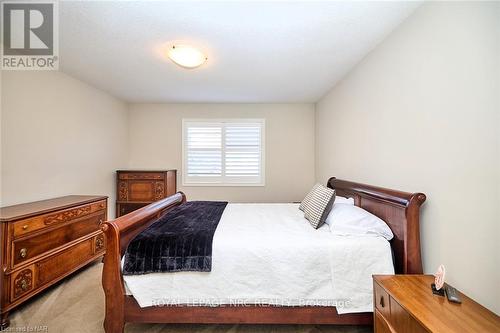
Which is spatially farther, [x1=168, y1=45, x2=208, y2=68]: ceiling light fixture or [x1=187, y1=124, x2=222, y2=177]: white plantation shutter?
[x1=187, y1=124, x2=222, y2=177]: white plantation shutter

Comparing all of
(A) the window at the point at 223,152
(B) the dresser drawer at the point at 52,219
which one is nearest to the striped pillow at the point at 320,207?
(A) the window at the point at 223,152

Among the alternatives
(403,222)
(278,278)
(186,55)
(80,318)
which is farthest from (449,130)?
(80,318)

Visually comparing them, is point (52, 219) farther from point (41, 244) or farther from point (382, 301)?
point (382, 301)

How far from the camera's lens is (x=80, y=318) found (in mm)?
1917

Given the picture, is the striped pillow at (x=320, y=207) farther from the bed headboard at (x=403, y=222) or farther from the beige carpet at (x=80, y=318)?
the beige carpet at (x=80, y=318)

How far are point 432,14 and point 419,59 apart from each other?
283 mm

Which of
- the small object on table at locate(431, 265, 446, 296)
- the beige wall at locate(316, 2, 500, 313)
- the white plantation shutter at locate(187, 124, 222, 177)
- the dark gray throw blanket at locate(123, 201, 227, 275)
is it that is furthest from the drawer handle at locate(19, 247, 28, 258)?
the beige wall at locate(316, 2, 500, 313)

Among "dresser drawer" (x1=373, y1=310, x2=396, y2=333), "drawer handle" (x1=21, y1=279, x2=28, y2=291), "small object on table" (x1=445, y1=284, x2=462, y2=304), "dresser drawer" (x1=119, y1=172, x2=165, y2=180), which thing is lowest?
"drawer handle" (x1=21, y1=279, x2=28, y2=291)

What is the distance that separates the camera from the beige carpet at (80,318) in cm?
176

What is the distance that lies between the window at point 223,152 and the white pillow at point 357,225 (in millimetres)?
2666

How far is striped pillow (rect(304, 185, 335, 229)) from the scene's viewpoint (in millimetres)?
2039

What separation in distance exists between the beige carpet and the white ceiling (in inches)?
97.1

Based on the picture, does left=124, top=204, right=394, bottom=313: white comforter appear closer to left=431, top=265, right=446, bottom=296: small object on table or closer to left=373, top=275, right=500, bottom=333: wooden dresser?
left=373, top=275, right=500, bottom=333: wooden dresser

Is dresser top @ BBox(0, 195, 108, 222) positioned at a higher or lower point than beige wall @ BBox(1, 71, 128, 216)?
lower
